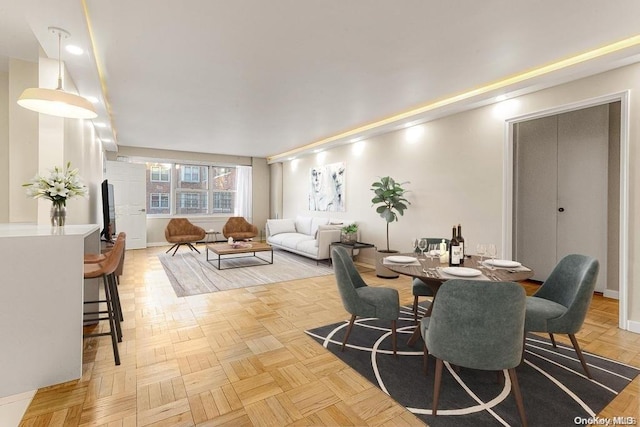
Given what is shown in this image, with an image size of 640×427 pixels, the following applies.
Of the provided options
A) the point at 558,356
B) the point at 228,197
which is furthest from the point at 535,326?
the point at 228,197

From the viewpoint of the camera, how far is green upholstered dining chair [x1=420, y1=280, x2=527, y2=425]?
4.88 ft

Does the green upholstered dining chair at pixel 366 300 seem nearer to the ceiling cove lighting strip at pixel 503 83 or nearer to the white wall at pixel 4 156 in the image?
the ceiling cove lighting strip at pixel 503 83

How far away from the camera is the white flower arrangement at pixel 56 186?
2.38 meters

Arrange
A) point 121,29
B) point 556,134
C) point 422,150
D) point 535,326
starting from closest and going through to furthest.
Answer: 1. point 535,326
2. point 121,29
3. point 556,134
4. point 422,150

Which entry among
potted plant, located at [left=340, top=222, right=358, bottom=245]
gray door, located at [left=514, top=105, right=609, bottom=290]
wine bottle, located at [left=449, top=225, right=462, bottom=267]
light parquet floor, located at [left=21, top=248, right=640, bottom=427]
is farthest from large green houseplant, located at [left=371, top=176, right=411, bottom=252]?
wine bottle, located at [left=449, top=225, right=462, bottom=267]

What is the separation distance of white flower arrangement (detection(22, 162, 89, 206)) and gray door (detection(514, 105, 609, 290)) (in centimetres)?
524

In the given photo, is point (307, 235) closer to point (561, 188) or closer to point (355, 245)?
point (355, 245)

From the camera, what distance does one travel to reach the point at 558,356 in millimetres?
2307

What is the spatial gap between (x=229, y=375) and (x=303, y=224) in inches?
210

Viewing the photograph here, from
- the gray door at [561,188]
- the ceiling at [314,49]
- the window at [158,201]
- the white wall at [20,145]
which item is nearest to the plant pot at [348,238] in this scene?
the ceiling at [314,49]

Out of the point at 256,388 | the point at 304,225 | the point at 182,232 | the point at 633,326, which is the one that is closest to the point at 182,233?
the point at 182,232

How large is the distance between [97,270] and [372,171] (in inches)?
181

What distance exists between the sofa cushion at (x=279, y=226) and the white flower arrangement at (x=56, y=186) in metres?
4.92

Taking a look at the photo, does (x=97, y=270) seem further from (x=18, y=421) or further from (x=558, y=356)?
(x=558, y=356)
